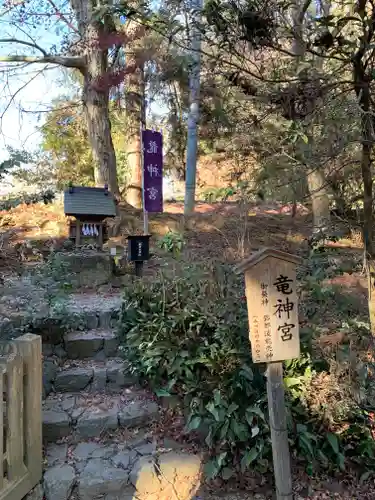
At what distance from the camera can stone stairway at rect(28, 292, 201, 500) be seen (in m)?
2.46

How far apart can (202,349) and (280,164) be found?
5.54ft

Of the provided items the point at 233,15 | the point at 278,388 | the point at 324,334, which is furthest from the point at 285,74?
the point at 278,388

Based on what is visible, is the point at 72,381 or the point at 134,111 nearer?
the point at 72,381

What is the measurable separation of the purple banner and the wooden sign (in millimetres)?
4681

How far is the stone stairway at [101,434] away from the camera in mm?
2455

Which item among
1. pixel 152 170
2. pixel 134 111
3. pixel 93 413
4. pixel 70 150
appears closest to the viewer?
pixel 93 413

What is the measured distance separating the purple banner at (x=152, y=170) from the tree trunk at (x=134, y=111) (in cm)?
258

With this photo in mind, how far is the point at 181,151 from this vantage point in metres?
11.1

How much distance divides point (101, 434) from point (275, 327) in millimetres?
1543

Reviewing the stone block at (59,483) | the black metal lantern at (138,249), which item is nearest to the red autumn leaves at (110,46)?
the black metal lantern at (138,249)

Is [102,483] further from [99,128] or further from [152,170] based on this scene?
[99,128]

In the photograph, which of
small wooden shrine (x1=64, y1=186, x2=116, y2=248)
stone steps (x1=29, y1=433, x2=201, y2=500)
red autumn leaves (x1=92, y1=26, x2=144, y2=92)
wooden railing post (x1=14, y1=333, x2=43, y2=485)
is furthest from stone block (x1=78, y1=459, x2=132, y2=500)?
red autumn leaves (x1=92, y1=26, x2=144, y2=92)

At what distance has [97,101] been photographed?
8.24 meters

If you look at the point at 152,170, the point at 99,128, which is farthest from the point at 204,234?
the point at 99,128
